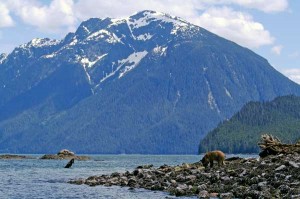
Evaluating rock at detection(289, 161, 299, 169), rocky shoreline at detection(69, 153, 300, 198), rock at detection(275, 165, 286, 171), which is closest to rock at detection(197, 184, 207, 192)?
rocky shoreline at detection(69, 153, 300, 198)

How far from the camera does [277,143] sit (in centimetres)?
7338

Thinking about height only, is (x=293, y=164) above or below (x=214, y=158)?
below

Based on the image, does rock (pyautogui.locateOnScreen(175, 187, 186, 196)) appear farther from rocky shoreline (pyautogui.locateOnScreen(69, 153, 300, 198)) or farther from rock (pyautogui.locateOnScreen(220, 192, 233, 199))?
rock (pyautogui.locateOnScreen(220, 192, 233, 199))

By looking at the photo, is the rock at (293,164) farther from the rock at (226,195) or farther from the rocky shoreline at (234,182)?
the rock at (226,195)

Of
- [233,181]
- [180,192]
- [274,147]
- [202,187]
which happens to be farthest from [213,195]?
[274,147]

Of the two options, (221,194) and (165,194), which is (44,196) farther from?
(221,194)

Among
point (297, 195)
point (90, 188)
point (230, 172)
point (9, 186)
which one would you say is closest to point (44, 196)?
point (90, 188)

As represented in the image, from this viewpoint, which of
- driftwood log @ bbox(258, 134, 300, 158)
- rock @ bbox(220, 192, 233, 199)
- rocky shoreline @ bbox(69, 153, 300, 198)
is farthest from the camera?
driftwood log @ bbox(258, 134, 300, 158)

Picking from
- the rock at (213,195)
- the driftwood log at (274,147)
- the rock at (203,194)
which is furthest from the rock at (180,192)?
the driftwood log at (274,147)

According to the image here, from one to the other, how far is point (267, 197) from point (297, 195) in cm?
214

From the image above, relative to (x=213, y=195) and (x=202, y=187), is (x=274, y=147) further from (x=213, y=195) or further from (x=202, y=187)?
(x=213, y=195)

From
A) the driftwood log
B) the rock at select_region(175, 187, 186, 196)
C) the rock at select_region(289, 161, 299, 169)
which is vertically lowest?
the rock at select_region(175, 187, 186, 196)

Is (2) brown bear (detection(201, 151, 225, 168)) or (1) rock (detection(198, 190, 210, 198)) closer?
(1) rock (detection(198, 190, 210, 198))

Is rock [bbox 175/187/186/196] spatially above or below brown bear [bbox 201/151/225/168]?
below
